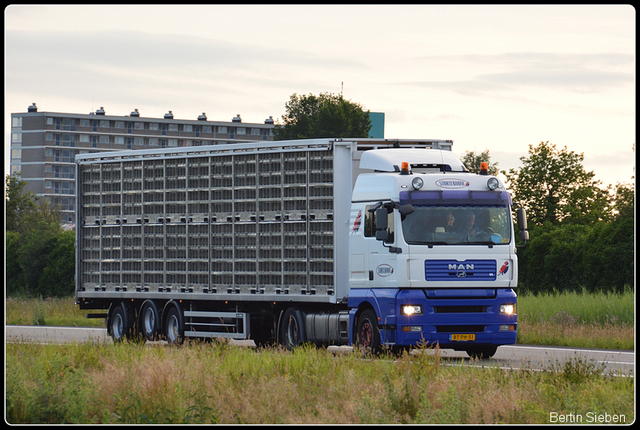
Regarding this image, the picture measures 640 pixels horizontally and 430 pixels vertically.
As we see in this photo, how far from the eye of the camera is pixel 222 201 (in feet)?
71.5

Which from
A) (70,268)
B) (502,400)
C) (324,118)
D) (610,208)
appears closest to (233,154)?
(502,400)

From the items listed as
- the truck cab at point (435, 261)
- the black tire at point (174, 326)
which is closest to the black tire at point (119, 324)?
the black tire at point (174, 326)

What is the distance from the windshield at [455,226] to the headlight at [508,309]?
1.16 m

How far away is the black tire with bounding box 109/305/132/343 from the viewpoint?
2400cm

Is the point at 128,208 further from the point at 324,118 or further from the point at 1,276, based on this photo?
the point at 324,118

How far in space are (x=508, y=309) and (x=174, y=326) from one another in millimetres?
8288

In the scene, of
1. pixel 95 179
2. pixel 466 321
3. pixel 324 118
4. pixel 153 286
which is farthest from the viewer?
pixel 324 118

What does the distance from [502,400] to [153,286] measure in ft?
45.1

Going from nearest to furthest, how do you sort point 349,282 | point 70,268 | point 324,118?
point 349,282 → point 70,268 → point 324,118

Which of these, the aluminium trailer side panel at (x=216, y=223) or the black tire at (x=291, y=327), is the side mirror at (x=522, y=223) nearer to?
the aluminium trailer side panel at (x=216, y=223)

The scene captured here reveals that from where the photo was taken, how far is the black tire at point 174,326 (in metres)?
22.5

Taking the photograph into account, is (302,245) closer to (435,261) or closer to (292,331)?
(292,331)

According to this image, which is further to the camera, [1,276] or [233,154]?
[233,154]

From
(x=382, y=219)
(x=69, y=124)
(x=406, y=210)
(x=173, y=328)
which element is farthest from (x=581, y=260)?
(x=69, y=124)
